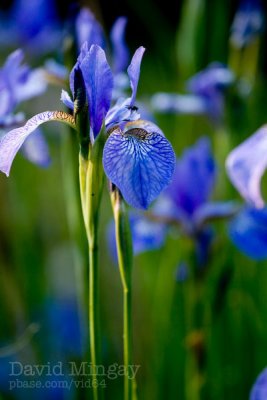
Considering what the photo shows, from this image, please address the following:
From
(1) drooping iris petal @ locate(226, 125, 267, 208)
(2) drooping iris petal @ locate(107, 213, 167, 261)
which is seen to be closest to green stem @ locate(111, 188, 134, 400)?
(1) drooping iris petal @ locate(226, 125, 267, 208)

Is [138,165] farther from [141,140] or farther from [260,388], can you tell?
[260,388]

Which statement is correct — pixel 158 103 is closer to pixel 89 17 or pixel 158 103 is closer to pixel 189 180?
pixel 189 180

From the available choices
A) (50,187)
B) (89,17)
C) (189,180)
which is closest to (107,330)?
(189,180)

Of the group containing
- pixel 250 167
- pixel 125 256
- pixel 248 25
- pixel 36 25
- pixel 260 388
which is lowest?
pixel 260 388

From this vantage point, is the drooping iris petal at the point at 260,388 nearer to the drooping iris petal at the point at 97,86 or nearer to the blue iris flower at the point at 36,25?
the drooping iris petal at the point at 97,86

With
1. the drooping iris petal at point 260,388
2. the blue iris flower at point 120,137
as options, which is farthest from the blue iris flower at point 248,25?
the drooping iris petal at point 260,388

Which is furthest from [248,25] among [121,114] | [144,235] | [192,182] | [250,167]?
[121,114]
